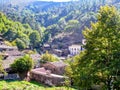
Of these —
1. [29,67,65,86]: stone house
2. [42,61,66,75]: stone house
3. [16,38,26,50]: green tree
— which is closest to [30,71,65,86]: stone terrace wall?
[29,67,65,86]: stone house

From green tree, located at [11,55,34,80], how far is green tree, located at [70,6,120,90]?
2578 centimetres

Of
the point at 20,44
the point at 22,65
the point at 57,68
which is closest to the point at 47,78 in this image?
the point at 22,65

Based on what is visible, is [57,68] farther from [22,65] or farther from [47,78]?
[22,65]

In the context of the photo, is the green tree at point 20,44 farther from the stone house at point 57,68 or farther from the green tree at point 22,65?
the green tree at point 22,65

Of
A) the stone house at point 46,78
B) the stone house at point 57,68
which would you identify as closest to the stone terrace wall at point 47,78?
the stone house at point 46,78

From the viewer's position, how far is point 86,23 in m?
114

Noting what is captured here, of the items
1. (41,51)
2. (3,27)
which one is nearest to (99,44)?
(3,27)

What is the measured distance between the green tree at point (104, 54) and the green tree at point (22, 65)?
2578 centimetres

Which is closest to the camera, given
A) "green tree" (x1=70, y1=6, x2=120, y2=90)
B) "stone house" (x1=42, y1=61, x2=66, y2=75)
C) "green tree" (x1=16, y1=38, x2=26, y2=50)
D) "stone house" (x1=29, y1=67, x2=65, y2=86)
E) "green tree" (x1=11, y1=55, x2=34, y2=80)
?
"green tree" (x1=70, y1=6, x2=120, y2=90)

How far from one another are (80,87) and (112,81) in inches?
68.2

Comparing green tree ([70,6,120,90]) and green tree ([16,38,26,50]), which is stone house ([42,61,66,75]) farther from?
green tree ([16,38,26,50])

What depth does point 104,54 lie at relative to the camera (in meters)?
15.3

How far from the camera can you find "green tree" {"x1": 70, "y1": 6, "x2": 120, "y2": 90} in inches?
600

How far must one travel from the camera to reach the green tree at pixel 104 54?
15.2m
